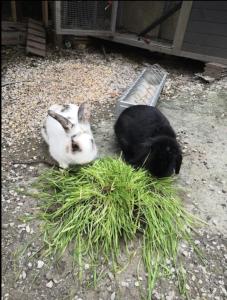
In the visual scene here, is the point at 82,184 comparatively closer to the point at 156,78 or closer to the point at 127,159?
the point at 127,159

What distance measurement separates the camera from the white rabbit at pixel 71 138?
2.39m

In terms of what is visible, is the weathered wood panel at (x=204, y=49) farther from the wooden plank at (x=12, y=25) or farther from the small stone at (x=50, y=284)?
the small stone at (x=50, y=284)

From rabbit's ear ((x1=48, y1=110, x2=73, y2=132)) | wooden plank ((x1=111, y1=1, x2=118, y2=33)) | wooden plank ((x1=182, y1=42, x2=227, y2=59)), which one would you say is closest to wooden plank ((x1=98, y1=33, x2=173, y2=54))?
wooden plank ((x1=111, y1=1, x2=118, y2=33))

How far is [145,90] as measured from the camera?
12.9 ft

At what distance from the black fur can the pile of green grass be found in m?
0.12

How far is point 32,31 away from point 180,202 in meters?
3.96

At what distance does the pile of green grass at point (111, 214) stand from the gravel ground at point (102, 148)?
93 millimetres

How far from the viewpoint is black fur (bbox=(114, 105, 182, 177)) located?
8.14 feet

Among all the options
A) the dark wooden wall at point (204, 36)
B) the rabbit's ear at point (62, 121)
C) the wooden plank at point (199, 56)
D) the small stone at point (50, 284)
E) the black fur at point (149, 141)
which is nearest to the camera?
the small stone at point (50, 284)

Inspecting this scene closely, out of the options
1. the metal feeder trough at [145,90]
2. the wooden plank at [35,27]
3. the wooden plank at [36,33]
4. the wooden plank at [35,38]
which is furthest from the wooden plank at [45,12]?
the metal feeder trough at [145,90]

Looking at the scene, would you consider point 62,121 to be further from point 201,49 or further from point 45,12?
point 45,12

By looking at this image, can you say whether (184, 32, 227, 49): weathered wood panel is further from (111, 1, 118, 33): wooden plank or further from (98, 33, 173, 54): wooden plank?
(111, 1, 118, 33): wooden plank

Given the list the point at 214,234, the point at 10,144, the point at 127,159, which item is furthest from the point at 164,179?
the point at 10,144


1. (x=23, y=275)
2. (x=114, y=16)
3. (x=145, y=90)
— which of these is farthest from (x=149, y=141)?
(x=114, y=16)
